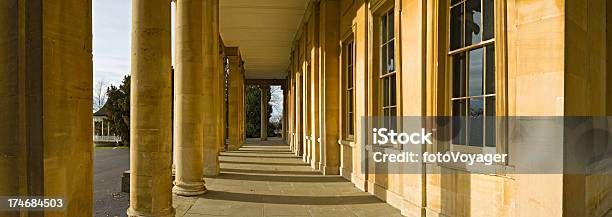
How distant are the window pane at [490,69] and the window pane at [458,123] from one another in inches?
23.6

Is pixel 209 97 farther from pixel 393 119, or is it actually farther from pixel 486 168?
pixel 486 168

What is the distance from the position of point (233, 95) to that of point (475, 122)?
22441mm

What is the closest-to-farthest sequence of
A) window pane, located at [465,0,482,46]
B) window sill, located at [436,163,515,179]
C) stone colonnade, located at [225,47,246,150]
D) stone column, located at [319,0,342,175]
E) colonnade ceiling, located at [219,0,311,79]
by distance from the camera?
window sill, located at [436,163,515,179]
window pane, located at [465,0,482,46]
stone column, located at [319,0,342,175]
colonnade ceiling, located at [219,0,311,79]
stone colonnade, located at [225,47,246,150]

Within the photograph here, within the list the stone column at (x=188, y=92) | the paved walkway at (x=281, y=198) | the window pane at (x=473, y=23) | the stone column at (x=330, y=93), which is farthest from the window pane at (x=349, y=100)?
the window pane at (x=473, y=23)

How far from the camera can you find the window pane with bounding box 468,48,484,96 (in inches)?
224

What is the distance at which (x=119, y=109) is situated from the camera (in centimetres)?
3600

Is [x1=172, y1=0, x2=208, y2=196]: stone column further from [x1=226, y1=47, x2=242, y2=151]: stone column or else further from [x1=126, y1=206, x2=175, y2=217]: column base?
[x1=226, y1=47, x2=242, y2=151]: stone column

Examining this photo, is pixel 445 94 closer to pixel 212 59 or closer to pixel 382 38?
pixel 382 38

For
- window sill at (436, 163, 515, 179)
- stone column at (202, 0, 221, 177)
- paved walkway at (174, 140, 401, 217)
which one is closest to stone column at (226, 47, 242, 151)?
stone column at (202, 0, 221, 177)

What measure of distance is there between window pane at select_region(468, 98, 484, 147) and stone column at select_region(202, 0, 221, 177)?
8.51 m

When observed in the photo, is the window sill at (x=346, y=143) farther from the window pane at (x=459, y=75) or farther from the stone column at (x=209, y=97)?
the window pane at (x=459, y=75)

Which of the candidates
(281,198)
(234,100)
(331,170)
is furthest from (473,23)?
(234,100)

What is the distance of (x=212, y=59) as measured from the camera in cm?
1314

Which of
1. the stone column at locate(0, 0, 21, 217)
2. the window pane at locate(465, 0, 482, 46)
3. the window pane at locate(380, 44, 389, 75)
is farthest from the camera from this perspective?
the window pane at locate(380, 44, 389, 75)
